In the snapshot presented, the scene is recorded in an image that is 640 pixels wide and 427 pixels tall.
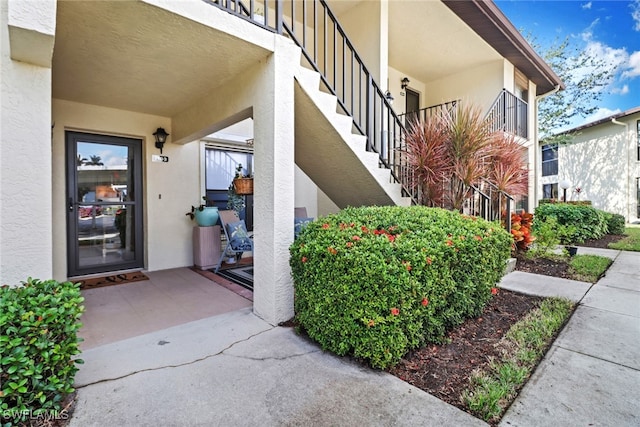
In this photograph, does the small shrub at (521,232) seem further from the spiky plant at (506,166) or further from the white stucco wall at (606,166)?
the white stucco wall at (606,166)

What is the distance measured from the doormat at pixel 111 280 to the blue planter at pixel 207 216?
3.96 ft

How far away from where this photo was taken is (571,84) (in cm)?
1480

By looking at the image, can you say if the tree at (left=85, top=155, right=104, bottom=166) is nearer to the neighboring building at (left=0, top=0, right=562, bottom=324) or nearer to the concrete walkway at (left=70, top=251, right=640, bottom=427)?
the neighboring building at (left=0, top=0, right=562, bottom=324)

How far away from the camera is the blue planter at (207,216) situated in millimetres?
5395

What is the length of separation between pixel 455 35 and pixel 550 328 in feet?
20.0

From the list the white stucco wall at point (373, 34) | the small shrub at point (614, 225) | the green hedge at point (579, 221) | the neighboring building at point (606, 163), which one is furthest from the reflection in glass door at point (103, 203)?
the neighboring building at point (606, 163)

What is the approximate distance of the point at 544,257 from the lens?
227 inches

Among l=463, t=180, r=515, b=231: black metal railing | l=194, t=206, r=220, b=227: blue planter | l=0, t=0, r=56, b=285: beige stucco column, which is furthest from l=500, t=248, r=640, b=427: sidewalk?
l=194, t=206, r=220, b=227: blue planter

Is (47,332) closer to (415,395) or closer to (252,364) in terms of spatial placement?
(252,364)

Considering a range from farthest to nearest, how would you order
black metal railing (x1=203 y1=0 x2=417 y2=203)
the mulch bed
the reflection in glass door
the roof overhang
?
the roof overhang, the reflection in glass door, black metal railing (x1=203 y1=0 x2=417 y2=203), the mulch bed

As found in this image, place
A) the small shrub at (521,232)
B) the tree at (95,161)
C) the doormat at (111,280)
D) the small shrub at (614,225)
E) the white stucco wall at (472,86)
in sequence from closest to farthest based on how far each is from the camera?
the doormat at (111,280)
the tree at (95,161)
the small shrub at (521,232)
the white stucco wall at (472,86)
the small shrub at (614,225)

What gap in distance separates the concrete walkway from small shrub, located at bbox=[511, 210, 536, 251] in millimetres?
2658

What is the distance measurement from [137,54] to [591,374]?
452cm

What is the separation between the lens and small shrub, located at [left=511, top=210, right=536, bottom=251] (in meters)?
5.49
